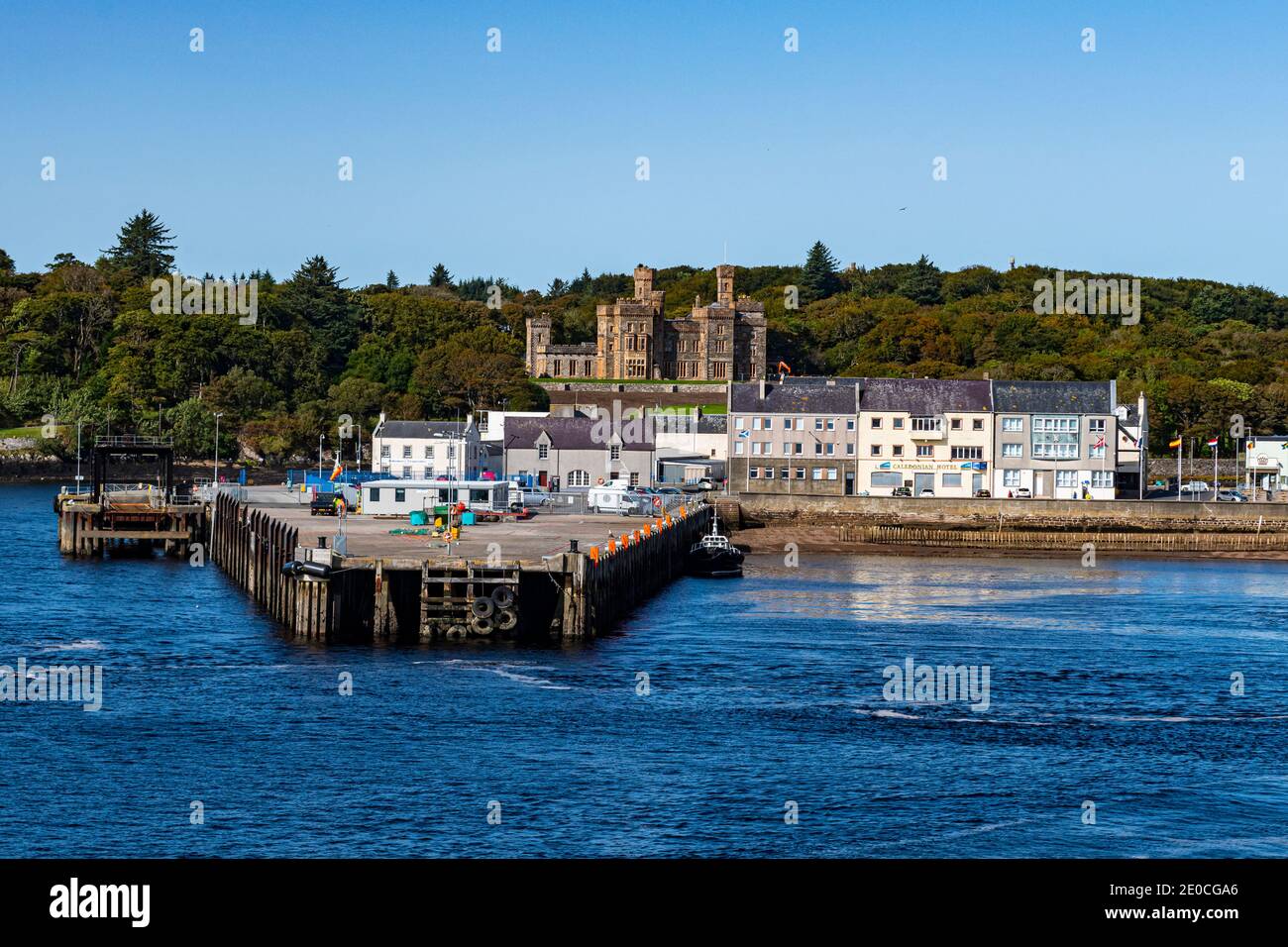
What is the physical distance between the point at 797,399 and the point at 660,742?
74827 mm

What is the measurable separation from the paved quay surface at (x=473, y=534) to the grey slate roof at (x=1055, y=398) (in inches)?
1343

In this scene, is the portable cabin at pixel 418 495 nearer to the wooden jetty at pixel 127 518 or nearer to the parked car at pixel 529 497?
the parked car at pixel 529 497

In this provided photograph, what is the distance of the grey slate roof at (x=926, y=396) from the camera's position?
105m

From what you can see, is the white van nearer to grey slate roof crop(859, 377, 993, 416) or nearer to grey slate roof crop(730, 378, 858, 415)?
grey slate roof crop(730, 378, 858, 415)

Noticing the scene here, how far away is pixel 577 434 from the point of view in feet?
368

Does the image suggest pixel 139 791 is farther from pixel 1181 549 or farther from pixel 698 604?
pixel 1181 549

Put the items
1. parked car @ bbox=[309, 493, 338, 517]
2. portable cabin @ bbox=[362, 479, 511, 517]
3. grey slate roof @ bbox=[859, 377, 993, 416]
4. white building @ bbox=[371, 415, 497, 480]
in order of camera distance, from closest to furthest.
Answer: portable cabin @ bbox=[362, 479, 511, 517] → parked car @ bbox=[309, 493, 338, 517] → grey slate roof @ bbox=[859, 377, 993, 416] → white building @ bbox=[371, 415, 497, 480]

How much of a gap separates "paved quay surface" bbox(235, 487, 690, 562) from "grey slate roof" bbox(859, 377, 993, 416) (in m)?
29.2

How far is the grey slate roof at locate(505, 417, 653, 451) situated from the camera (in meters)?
111

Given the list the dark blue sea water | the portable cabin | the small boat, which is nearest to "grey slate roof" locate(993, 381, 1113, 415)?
the small boat

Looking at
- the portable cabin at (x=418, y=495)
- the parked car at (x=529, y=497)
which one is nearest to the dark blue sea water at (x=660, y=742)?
the portable cabin at (x=418, y=495)

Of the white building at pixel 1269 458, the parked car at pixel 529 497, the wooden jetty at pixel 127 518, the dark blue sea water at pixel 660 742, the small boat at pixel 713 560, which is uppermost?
the white building at pixel 1269 458

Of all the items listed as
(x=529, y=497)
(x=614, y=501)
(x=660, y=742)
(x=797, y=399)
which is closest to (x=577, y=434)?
(x=797, y=399)
